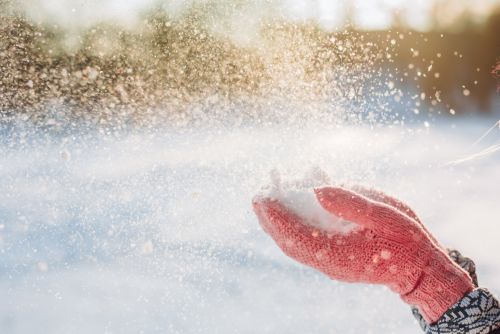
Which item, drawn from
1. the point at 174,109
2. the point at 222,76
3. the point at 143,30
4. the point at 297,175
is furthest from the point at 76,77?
the point at 297,175

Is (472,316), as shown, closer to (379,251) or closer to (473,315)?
(473,315)

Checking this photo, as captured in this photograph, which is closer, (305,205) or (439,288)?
(439,288)

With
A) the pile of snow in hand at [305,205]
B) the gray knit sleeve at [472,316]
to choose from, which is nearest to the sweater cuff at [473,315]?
the gray knit sleeve at [472,316]

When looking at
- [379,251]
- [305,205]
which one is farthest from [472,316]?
[305,205]

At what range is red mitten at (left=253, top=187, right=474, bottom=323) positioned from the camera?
3.60 feet

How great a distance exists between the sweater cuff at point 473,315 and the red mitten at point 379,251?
3 centimetres

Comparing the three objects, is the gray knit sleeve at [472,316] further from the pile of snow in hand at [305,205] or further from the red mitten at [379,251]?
the pile of snow in hand at [305,205]

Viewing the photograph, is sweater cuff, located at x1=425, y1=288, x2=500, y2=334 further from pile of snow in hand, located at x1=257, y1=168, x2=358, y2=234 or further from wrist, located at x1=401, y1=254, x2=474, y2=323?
pile of snow in hand, located at x1=257, y1=168, x2=358, y2=234

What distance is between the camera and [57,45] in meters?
9.25

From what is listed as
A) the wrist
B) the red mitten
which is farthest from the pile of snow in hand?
the wrist

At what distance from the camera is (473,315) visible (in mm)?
1025

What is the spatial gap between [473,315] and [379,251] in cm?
20

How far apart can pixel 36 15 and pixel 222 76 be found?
130 inches

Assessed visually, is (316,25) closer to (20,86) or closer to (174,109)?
(174,109)
